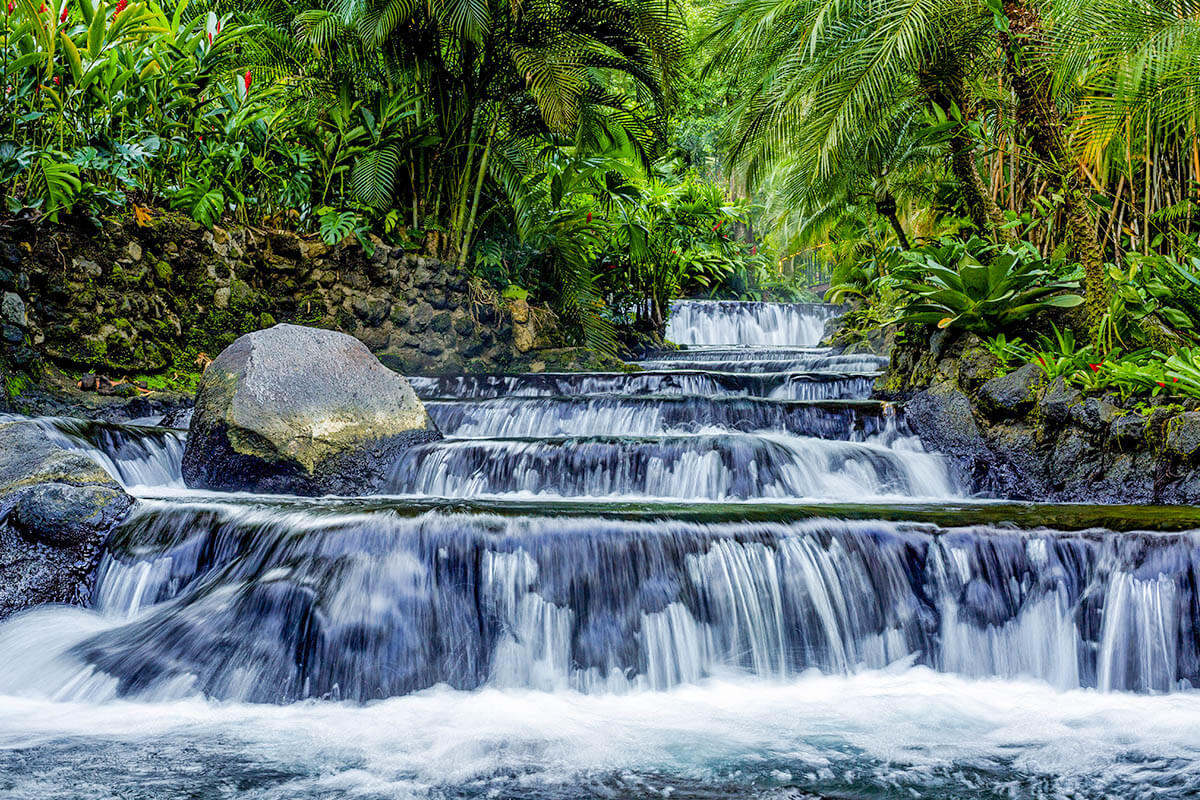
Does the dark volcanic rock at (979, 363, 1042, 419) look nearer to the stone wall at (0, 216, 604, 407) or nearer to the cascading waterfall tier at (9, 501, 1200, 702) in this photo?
the cascading waterfall tier at (9, 501, 1200, 702)

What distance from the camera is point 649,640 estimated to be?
3686mm

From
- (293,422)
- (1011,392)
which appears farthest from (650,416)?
(293,422)

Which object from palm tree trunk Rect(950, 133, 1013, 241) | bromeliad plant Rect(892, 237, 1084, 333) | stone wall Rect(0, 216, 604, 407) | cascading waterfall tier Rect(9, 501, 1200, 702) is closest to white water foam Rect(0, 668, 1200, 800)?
cascading waterfall tier Rect(9, 501, 1200, 702)

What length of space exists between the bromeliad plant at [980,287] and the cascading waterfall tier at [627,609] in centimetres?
302

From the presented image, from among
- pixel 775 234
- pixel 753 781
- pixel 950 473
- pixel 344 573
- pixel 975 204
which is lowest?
pixel 753 781

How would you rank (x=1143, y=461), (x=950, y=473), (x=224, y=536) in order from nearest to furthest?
(x=224, y=536) < (x=1143, y=461) < (x=950, y=473)

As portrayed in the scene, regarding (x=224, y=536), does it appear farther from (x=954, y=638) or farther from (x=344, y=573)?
(x=954, y=638)

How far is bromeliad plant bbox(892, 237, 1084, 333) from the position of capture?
6340mm

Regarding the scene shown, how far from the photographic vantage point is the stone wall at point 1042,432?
5.19 m

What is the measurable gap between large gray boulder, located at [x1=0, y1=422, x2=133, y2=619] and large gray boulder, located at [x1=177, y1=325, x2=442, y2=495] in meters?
1.13

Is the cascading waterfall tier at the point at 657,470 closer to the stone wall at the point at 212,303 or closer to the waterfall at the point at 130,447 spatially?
the waterfall at the point at 130,447

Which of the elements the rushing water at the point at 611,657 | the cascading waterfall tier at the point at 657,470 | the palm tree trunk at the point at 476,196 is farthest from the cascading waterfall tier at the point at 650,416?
the palm tree trunk at the point at 476,196

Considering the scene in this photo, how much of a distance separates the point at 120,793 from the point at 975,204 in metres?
8.60

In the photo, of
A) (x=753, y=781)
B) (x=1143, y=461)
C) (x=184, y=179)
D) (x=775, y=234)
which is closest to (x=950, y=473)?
(x=1143, y=461)
